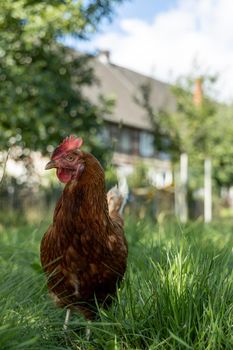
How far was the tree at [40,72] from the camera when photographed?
10469 millimetres

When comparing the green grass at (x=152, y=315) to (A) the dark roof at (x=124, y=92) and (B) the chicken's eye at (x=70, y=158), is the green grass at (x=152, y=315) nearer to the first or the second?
(B) the chicken's eye at (x=70, y=158)

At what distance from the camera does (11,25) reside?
10688mm

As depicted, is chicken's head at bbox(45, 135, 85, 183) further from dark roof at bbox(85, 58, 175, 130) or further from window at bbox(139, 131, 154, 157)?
window at bbox(139, 131, 154, 157)

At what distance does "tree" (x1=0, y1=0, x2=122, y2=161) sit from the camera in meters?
10.5

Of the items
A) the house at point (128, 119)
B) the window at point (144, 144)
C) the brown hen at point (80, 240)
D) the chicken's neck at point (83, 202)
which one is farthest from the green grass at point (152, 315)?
the window at point (144, 144)

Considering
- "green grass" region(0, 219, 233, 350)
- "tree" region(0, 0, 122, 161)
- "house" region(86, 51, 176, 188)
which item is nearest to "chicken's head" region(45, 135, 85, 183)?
"green grass" region(0, 219, 233, 350)

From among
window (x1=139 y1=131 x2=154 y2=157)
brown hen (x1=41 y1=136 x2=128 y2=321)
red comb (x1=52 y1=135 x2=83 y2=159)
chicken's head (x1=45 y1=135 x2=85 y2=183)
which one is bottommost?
brown hen (x1=41 y1=136 x2=128 y2=321)

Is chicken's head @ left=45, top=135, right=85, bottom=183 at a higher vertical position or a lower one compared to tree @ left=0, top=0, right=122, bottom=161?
lower

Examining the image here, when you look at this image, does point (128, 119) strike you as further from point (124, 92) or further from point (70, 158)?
point (70, 158)

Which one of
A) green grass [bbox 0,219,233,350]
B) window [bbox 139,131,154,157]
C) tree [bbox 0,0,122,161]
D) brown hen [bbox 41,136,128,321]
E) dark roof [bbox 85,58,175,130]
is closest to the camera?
green grass [bbox 0,219,233,350]

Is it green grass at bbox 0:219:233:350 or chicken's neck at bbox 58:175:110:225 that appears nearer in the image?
green grass at bbox 0:219:233:350

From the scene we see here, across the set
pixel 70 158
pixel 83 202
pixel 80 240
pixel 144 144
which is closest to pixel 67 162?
pixel 70 158

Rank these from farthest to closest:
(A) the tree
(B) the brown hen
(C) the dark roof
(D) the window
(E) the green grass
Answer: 1. (D) the window
2. (C) the dark roof
3. (A) the tree
4. (B) the brown hen
5. (E) the green grass

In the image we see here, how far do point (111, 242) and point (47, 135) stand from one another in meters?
8.52
